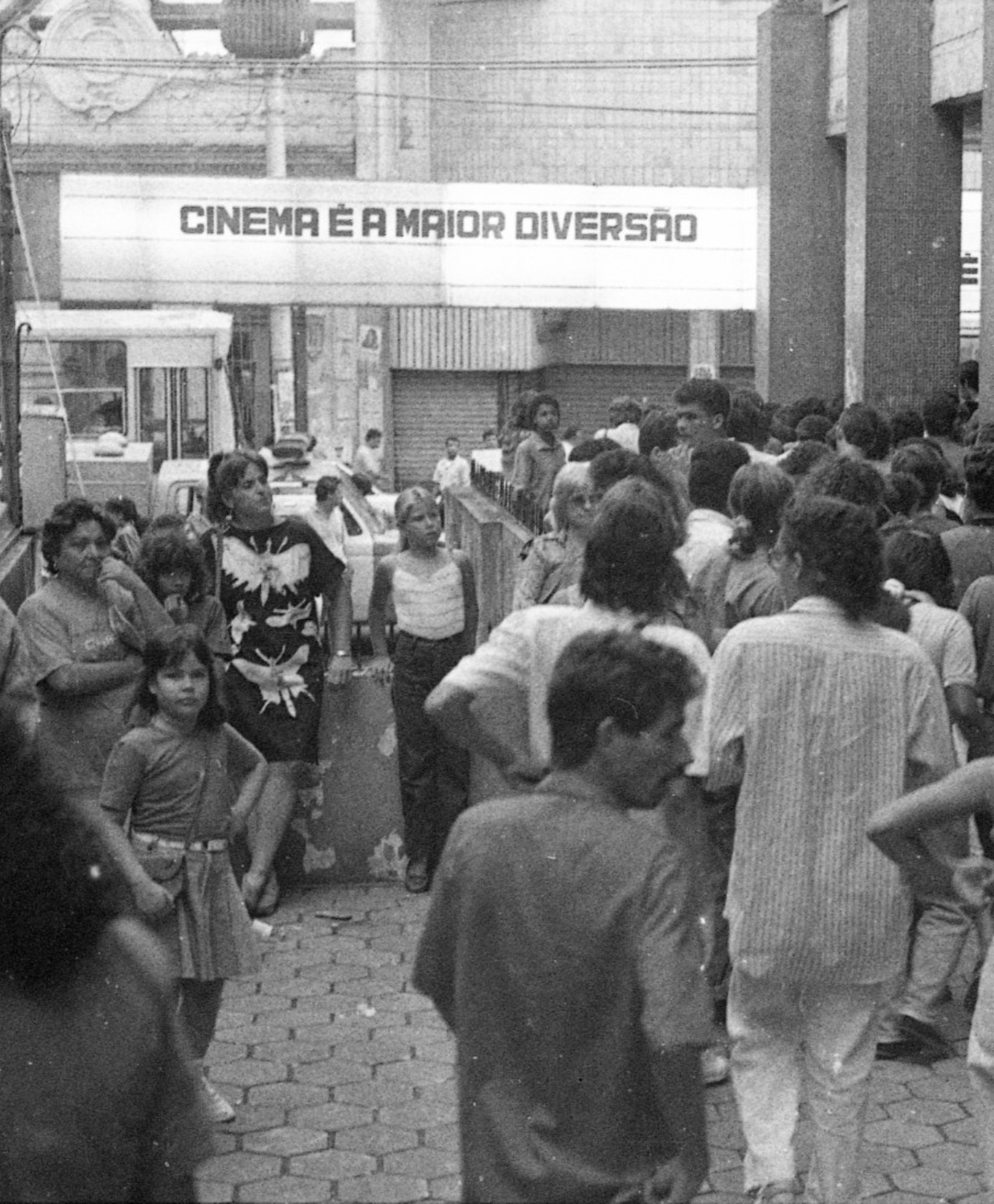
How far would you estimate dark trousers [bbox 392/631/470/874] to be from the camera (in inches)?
357

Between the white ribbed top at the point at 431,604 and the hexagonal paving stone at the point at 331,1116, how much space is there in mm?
2947

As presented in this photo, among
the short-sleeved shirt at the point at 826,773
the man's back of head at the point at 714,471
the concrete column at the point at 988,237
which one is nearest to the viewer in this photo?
the short-sleeved shirt at the point at 826,773

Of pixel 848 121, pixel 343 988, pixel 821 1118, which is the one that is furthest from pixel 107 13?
pixel 821 1118

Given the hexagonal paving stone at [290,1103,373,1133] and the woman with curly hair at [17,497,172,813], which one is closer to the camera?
the hexagonal paving stone at [290,1103,373,1133]

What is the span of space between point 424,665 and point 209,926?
3022 millimetres

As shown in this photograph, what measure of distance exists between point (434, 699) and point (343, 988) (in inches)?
116

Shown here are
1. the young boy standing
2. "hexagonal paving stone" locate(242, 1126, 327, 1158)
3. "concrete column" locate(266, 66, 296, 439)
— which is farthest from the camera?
"concrete column" locate(266, 66, 296, 439)

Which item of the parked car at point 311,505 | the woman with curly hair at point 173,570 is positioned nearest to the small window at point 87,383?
the parked car at point 311,505

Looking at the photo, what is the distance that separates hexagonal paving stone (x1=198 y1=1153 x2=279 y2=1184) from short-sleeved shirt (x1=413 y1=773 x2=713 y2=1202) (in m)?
2.43

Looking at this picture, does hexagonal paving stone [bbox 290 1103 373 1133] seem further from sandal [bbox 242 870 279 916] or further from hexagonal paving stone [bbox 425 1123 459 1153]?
sandal [bbox 242 870 279 916]

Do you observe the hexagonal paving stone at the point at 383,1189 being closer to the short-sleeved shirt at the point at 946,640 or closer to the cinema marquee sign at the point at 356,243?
the short-sleeved shirt at the point at 946,640

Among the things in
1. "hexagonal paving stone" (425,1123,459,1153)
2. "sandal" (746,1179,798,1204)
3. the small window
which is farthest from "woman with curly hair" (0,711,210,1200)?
the small window

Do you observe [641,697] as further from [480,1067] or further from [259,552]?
[259,552]

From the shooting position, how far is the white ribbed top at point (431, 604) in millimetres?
9125
